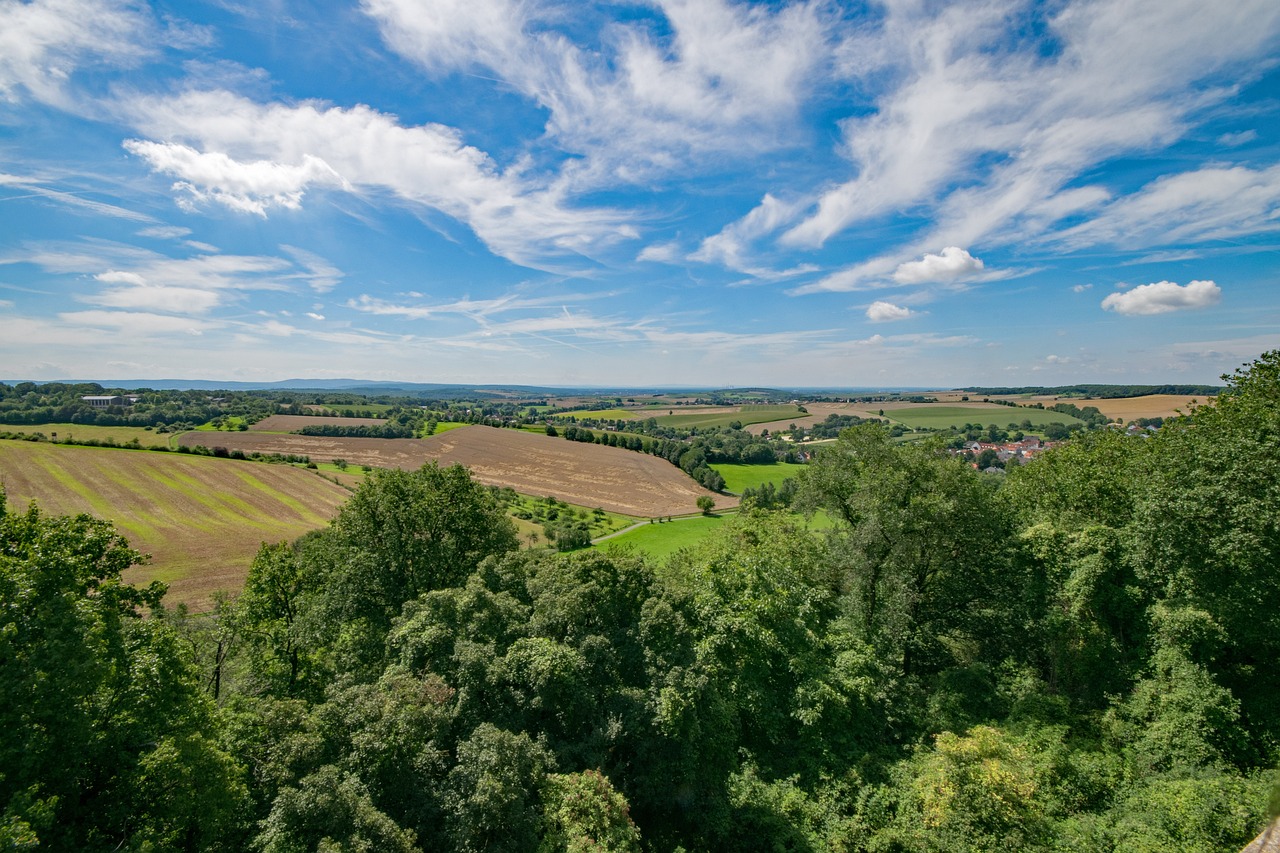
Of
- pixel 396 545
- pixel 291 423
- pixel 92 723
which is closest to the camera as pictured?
pixel 92 723

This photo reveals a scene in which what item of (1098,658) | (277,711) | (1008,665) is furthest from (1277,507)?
(277,711)

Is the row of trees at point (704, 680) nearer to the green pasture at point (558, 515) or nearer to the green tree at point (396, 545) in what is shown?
the green tree at point (396, 545)

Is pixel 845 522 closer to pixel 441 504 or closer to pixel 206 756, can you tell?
pixel 441 504

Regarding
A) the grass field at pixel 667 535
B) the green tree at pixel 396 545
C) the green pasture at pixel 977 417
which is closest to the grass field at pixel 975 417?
the green pasture at pixel 977 417

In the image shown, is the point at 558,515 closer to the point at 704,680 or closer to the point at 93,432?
the point at 704,680

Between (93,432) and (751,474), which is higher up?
(93,432)

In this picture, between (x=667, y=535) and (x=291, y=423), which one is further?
(x=291, y=423)

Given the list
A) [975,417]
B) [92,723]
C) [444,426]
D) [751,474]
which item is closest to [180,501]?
[92,723]

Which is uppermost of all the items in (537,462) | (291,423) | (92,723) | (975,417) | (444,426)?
(975,417)
